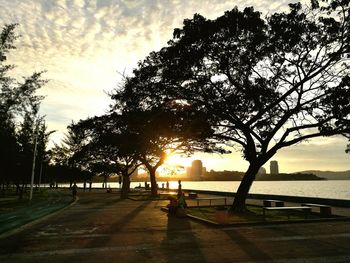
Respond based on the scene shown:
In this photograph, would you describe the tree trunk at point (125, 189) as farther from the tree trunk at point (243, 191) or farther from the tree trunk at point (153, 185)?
the tree trunk at point (243, 191)

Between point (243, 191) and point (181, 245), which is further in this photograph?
point (243, 191)

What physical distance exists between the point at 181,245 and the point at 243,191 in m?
11.4

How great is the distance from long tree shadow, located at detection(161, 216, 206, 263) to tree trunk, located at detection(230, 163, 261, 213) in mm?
6366

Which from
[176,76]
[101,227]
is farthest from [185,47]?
[101,227]

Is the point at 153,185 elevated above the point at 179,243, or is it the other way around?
the point at 153,185

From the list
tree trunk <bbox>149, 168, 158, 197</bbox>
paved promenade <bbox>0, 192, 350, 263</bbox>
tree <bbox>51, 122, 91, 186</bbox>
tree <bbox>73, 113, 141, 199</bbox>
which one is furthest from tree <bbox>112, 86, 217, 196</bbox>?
tree <bbox>51, 122, 91, 186</bbox>

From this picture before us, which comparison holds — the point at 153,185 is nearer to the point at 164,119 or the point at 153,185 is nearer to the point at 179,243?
the point at 164,119

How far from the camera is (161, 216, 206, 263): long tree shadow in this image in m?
9.88

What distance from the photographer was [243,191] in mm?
22469

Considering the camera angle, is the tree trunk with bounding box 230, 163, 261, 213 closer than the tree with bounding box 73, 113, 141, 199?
Yes

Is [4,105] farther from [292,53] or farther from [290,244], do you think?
[290,244]

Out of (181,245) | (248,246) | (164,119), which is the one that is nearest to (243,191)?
(164,119)

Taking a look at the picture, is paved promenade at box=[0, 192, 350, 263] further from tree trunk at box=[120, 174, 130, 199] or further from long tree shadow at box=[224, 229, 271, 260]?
tree trunk at box=[120, 174, 130, 199]

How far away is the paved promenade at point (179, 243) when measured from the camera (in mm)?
9969
